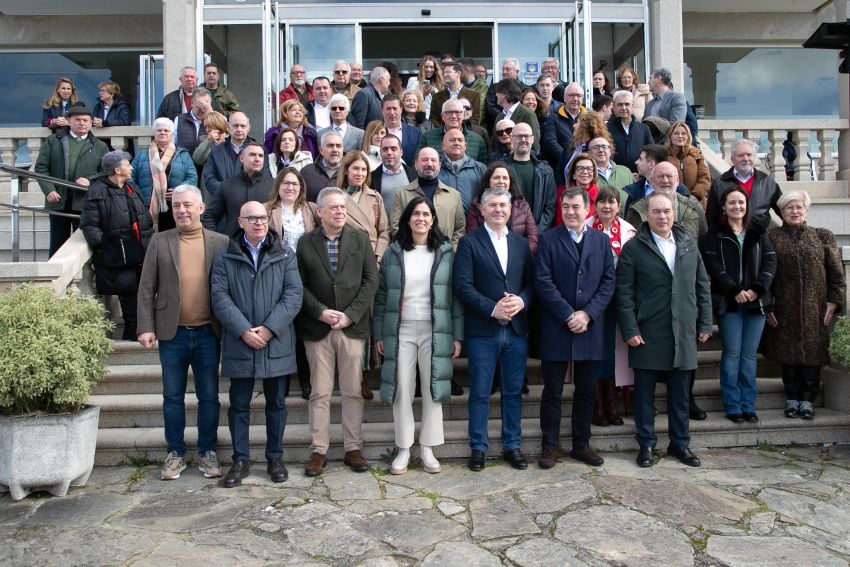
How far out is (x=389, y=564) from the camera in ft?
12.3

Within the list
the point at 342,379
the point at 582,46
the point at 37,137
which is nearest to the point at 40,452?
the point at 342,379

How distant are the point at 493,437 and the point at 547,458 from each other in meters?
0.45

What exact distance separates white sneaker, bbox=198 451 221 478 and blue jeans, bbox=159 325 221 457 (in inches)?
2.4

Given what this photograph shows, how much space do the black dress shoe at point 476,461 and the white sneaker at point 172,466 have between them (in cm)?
201

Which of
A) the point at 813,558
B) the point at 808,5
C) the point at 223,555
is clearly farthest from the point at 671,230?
the point at 808,5

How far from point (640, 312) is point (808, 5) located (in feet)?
42.1

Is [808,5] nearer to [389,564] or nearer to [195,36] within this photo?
[195,36]

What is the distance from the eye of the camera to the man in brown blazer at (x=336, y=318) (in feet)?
17.0

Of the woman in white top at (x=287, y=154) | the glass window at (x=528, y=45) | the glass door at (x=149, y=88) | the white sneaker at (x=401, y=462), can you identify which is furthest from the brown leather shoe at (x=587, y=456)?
the glass door at (x=149, y=88)

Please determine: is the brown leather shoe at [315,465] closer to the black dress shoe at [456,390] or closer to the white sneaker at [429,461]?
the white sneaker at [429,461]

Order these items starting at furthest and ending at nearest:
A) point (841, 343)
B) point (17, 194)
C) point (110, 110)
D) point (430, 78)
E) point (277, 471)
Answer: point (110, 110) < point (430, 78) < point (17, 194) < point (841, 343) < point (277, 471)

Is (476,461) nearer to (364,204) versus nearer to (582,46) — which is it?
(364,204)

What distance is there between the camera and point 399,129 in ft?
24.4

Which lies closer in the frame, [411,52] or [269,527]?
[269,527]
